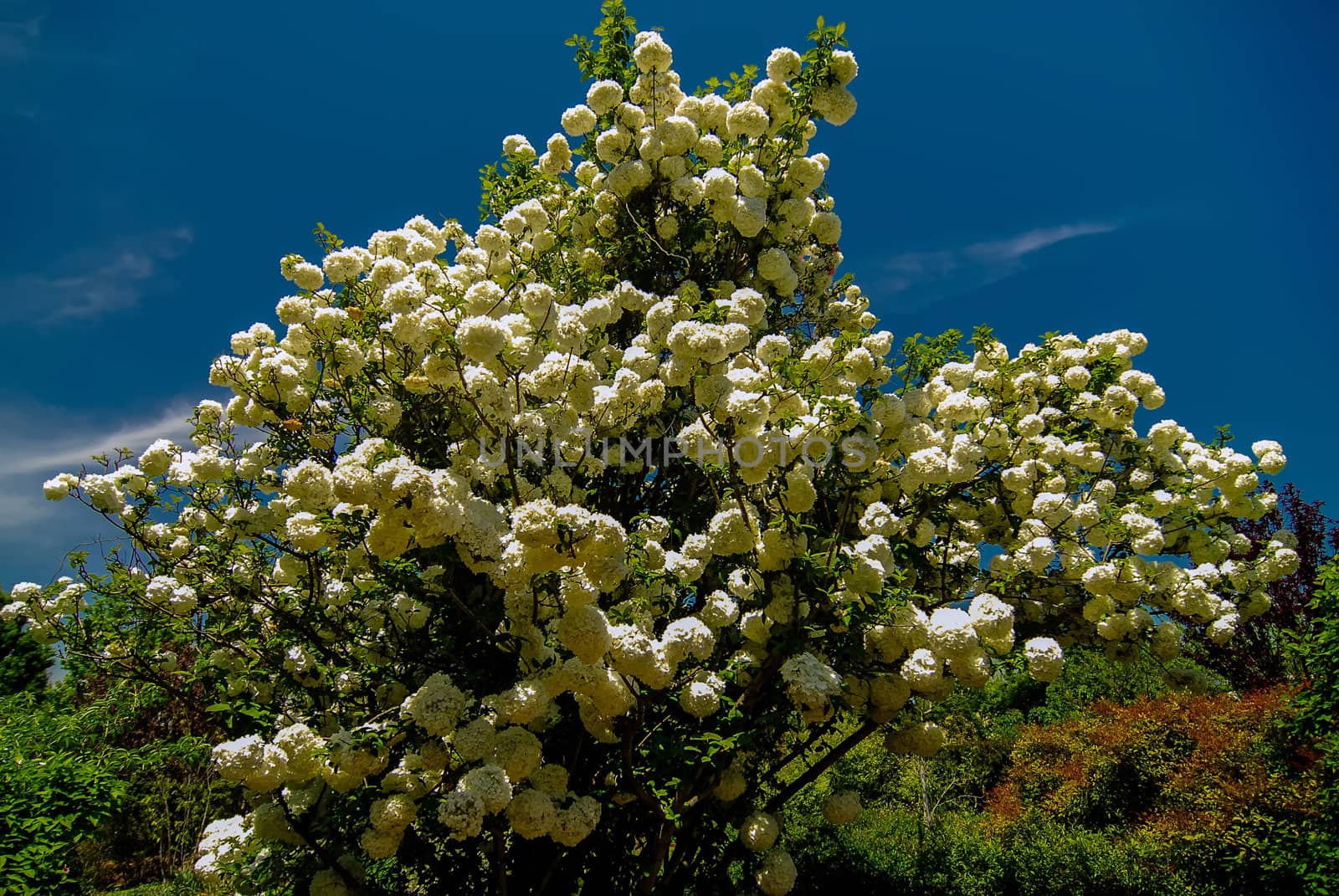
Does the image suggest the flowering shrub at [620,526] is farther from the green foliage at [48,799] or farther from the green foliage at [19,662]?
the green foliage at [19,662]

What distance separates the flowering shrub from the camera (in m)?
3.71

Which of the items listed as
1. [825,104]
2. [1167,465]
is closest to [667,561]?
[825,104]

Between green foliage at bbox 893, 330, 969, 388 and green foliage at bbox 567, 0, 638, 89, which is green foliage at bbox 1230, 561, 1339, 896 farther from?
green foliage at bbox 567, 0, 638, 89

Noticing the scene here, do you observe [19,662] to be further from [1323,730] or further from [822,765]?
[1323,730]

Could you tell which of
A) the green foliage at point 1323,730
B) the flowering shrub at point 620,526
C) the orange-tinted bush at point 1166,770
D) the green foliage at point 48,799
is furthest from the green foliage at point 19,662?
the green foliage at point 1323,730

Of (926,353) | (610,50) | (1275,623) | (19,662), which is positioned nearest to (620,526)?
(926,353)

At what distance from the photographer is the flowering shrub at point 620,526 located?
3.71 metres

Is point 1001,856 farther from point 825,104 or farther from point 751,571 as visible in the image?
point 825,104

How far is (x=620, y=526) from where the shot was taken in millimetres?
3217

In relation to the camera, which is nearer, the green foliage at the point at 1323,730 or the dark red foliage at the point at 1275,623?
the green foliage at the point at 1323,730

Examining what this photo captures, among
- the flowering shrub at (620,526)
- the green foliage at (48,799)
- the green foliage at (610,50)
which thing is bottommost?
the green foliage at (48,799)

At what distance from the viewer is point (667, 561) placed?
14.4ft

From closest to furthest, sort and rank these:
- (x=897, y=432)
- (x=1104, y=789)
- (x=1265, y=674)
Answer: (x=897, y=432)
(x=1265, y=674)
(x=1104, y=789)

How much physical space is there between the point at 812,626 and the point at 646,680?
148 cm
